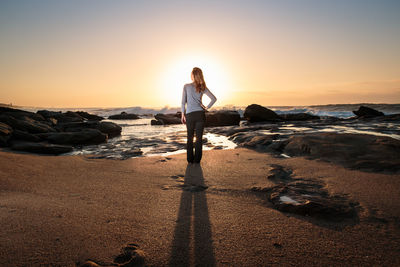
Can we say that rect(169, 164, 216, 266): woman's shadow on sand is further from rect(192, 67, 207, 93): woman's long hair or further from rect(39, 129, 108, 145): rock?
rect(39, 129, 108, 145): rock

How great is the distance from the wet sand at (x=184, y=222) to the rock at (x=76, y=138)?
459 cm

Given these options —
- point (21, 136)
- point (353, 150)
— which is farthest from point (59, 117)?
point (353, 150)

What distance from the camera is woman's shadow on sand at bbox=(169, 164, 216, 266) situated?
52.4 inches

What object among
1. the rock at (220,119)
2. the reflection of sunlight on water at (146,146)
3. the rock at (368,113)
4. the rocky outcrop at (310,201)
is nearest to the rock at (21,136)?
the reflection of sunlight on water at (146,146)

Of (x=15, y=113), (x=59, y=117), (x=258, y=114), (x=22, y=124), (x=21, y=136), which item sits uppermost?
(x=258, y=114)

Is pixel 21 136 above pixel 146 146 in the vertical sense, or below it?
above

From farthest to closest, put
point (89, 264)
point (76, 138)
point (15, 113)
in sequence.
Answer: point (15, 113) → point (76, 138) → point (89, 264)

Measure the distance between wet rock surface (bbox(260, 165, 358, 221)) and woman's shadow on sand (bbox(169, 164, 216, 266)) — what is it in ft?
2.32

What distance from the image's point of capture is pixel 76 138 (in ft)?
24.8

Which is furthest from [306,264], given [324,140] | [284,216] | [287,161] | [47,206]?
[324,140]

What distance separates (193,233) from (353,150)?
11.8ft

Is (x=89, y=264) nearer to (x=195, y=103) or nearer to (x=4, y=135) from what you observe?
(x=195, y=103)

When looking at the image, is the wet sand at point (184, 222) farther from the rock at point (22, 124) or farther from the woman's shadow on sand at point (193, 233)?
the rock at point (22, 124)

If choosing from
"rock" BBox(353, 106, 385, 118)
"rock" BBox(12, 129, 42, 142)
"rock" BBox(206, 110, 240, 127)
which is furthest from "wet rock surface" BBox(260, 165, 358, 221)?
"rock" BBox(353, 106, 385, 118)
